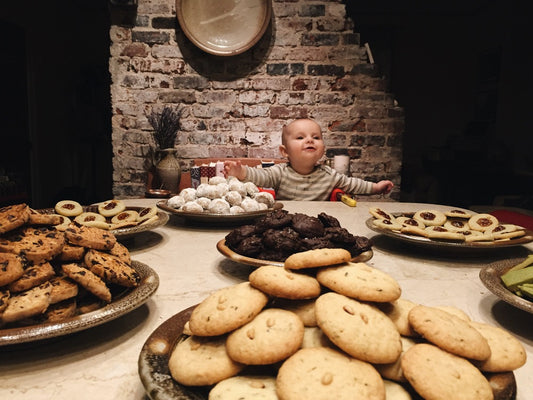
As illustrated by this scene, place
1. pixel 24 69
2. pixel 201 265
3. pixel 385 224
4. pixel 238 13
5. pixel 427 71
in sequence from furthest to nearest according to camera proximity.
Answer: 1. pixel 427 71
2. pixel 24 69
3. pixel 238 13
4. pixel 385 224
5. pixel 201 265

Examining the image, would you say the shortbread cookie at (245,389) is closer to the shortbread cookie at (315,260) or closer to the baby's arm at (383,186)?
the shortbread cookie at (315,260)

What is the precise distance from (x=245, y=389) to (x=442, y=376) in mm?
234

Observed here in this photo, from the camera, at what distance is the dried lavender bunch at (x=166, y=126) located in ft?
11.9

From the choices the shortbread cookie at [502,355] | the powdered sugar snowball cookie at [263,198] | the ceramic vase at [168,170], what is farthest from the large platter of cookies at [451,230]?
the ceramic vase at [168,170]

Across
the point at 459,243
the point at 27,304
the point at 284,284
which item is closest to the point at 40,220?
the point at 27,304

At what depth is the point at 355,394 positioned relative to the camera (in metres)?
0.46

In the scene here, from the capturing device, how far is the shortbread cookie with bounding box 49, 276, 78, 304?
27.6 inches

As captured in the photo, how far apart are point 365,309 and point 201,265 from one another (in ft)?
2.14

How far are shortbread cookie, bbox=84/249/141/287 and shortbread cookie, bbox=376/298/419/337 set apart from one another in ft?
1.53

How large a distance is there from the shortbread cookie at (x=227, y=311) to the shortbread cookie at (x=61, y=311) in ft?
0.79

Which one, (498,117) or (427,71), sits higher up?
(427,71)

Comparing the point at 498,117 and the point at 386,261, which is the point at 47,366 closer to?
the point at 386,261

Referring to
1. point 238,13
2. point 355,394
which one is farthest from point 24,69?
point 355,394

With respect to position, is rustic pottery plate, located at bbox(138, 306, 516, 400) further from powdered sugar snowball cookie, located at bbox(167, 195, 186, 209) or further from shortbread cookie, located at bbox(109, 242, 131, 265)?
powdered sugar snowball cookie, located at bbox(167, 195, 186, 209)
